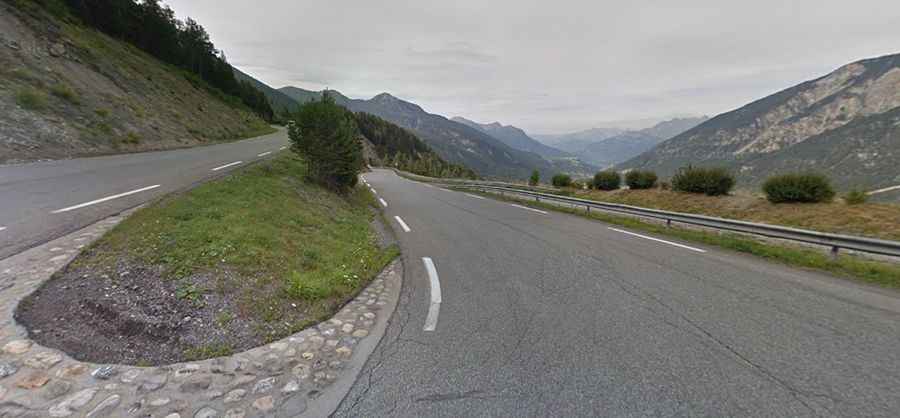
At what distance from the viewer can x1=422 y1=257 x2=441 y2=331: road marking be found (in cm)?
383

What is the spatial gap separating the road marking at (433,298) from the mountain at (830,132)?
12439 cm

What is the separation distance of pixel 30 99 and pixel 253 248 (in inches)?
675

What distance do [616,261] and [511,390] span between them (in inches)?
174

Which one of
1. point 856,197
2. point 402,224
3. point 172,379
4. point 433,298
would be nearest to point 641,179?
point 856,197

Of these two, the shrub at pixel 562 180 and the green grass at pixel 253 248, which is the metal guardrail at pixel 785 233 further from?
the shrub at pixel 562 180

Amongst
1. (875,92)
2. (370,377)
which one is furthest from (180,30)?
(875,92)

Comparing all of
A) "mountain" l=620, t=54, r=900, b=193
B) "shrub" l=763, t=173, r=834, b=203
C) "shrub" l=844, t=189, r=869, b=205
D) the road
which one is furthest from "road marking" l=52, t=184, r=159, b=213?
"mountain" l=620, t=54, r=900, b=193

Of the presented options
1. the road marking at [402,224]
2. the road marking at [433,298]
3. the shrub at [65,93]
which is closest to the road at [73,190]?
the road marking at [433,298]

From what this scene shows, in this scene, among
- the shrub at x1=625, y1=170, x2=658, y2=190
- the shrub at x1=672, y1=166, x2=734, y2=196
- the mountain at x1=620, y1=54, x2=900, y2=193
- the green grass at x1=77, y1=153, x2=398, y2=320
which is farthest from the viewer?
the mountain at x1=620, y1=54, x2=900, y2=193

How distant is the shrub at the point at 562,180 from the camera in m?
25.3

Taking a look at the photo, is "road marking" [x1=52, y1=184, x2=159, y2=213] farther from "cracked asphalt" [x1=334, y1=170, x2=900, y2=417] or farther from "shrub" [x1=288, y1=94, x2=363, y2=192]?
"cracked asphalt" [x1=334, y1=170, x2=900, y2=417]

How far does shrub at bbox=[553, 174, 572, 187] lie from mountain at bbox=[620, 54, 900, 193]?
105 m

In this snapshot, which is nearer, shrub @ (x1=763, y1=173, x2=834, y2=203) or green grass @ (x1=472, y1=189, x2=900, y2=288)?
green grass @ (x1=472, y1=189, x2=900, y2=288)

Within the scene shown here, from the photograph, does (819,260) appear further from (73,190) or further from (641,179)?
(73,190)
